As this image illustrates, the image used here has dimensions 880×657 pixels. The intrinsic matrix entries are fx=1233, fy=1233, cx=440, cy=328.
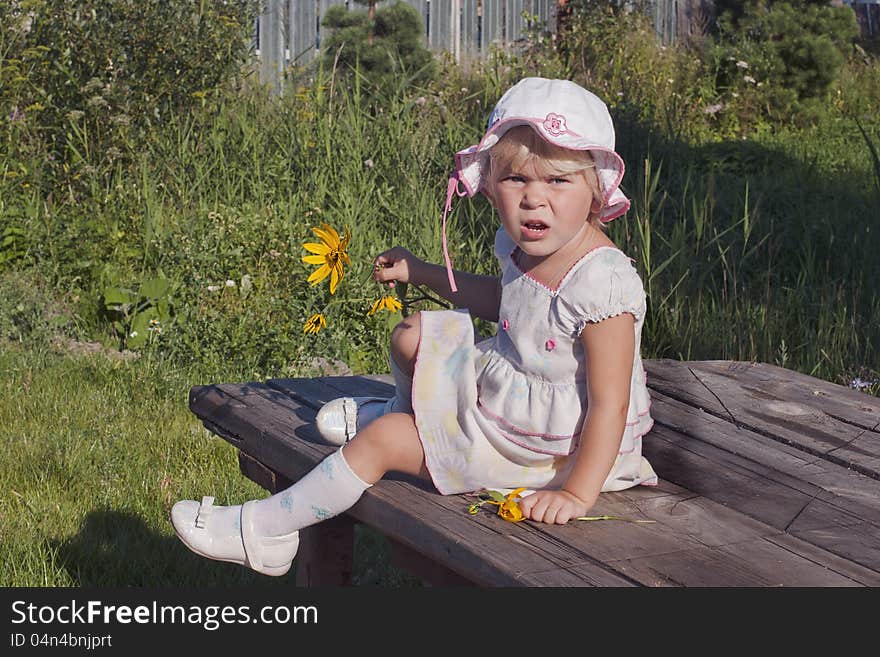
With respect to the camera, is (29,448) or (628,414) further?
(29,448)

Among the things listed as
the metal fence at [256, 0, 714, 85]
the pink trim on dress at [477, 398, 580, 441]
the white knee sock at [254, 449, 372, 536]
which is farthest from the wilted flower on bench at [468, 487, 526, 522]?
the metal fence at [256, 0, 714, 85]

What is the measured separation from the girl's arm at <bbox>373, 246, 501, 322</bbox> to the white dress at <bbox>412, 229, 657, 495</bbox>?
10.9 inches

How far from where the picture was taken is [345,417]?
8.31 feet

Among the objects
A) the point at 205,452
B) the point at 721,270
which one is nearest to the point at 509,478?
the point at 205,452

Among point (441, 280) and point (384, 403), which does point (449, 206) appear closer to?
point (441, 280)

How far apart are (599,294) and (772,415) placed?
0.67 metres

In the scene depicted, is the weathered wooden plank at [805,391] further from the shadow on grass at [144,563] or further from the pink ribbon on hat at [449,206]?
the shadow on grass at [144,563]

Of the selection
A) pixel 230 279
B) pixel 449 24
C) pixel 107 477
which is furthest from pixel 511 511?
pixel 449 24

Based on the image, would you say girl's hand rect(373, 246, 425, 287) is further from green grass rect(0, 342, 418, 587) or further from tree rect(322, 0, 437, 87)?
tree rect(322, 0, 437, 87)

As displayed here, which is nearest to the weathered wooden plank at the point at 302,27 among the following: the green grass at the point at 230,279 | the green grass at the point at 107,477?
the green grass at the point at 230,279

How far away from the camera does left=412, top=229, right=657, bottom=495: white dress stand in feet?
7.30

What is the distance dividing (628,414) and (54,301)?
3.44m

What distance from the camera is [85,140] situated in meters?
5.84

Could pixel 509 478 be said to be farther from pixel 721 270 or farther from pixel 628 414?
pixel 721 270
